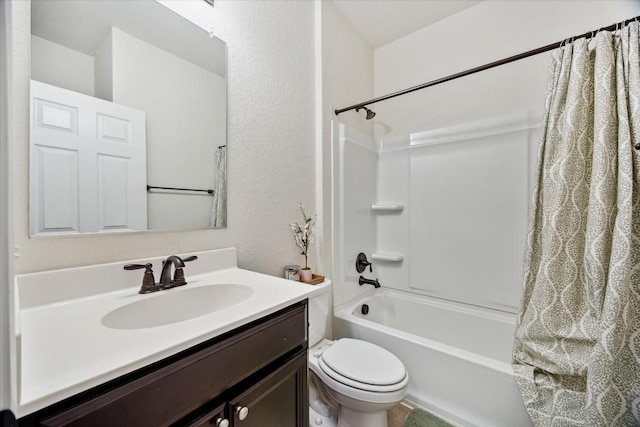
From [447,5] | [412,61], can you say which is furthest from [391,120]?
[447,5]

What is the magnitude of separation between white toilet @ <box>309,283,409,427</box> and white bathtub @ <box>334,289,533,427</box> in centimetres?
24

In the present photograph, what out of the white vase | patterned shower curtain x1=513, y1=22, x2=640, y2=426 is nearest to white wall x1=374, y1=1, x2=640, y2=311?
→ patterned shower curtain x1=513, y1=22, x2=640, y2=426

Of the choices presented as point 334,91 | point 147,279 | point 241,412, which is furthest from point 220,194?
point 334,91

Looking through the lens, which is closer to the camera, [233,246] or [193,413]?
[193,413]

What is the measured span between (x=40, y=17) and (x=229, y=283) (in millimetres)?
994

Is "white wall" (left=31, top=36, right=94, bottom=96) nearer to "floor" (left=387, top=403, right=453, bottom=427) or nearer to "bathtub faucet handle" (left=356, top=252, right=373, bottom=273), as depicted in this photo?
"bathtub faucet handle" (left=356, top=252, right=373, bottom=273)

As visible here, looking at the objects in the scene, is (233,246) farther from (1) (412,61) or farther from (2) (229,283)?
(1) (412,61)

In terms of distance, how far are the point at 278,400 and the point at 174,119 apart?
1095 mm

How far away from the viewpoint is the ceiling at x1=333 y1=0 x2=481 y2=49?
188cm

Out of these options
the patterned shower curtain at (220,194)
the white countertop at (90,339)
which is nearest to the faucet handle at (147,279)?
the white countertop at (90,339)

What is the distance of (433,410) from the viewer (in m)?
1.40

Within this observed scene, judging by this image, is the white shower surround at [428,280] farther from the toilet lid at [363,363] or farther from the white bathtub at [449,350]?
the toilet lid at [363,363]

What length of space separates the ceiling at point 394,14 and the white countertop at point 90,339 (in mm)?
2082

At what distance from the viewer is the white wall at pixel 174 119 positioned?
0.95 meters
